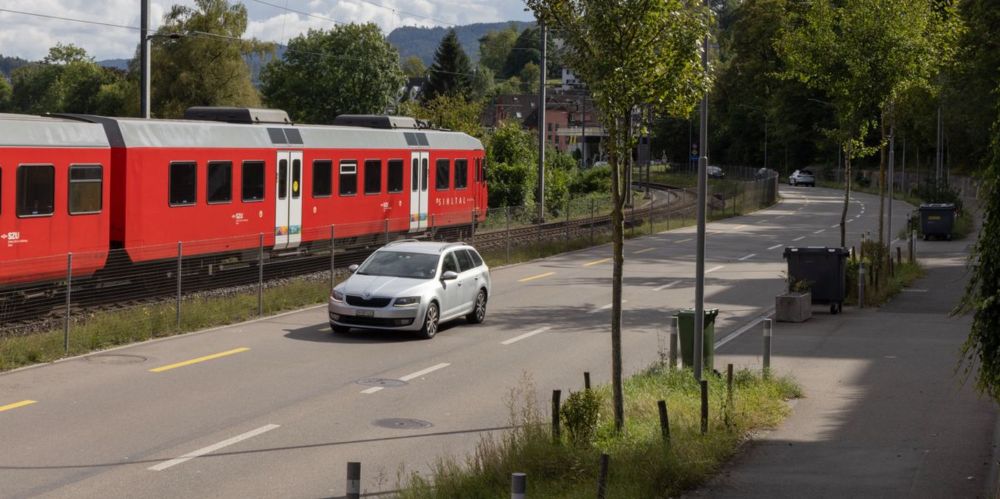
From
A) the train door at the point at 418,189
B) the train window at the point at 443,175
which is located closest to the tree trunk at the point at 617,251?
the train door at the point at 418,189

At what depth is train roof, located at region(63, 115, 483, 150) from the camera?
23.1 metres

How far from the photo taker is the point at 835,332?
73.4ft

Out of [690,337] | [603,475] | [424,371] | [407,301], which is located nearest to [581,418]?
[603,475]

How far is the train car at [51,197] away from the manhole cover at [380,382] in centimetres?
543

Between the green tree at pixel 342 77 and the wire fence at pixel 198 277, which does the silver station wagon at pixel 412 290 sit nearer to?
the wire fence at pixel 198 277

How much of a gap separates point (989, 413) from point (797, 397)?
7.48 feet

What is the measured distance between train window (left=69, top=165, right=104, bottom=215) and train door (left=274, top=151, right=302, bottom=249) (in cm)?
592

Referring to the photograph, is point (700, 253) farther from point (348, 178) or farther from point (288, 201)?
point (348, 178)

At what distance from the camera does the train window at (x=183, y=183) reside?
2434 cm

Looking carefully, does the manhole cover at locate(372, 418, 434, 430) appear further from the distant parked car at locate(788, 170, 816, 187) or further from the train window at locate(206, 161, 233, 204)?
the distant parked car at locate(788, 170, 816, 187)

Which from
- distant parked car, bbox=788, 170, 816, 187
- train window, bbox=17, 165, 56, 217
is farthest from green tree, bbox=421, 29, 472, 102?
train window, bbox=17, 165, 56, 217

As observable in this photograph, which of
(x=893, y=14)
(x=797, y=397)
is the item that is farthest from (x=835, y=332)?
(x=893, y=14)

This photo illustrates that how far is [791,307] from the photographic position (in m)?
23.7

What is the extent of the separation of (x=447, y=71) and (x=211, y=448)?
123259 millimetres
